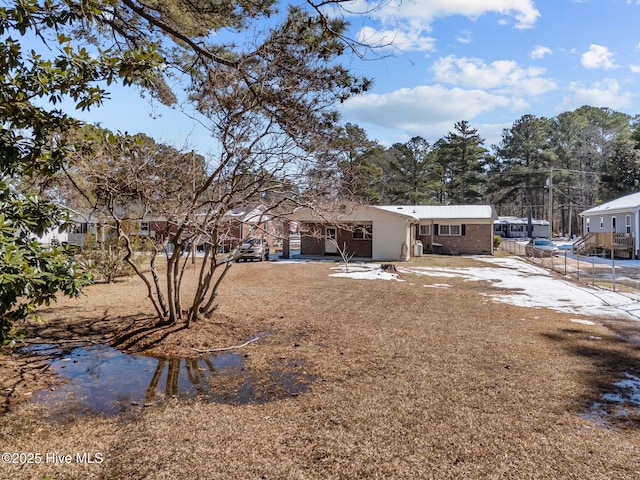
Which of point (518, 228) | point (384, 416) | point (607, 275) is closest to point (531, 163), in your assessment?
point (518, 228)

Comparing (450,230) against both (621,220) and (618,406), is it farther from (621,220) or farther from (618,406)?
(618,406)

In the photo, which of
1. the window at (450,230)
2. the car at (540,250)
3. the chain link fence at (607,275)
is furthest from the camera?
the window at (450,230)

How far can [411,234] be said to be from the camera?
1066 inches

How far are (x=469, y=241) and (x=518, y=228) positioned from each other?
2594 cm

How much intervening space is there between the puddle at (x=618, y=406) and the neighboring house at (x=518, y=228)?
158 feet

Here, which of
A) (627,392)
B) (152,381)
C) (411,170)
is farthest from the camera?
(411,170)

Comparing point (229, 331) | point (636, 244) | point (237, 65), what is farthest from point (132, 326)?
point (636, 244)

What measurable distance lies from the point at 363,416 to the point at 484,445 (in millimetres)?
1158

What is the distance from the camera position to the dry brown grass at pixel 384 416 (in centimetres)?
327

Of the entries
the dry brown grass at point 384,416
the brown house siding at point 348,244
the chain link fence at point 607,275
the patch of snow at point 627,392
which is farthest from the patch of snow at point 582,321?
the brown house siding at point 348,244

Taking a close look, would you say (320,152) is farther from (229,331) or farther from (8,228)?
(8,228)

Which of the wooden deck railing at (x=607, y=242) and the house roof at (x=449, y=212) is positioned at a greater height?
the house roof at (x=449, y=212)

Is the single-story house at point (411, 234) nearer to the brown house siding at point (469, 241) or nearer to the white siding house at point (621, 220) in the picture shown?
the brown house siding at point (469, 241)

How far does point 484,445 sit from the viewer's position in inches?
142
